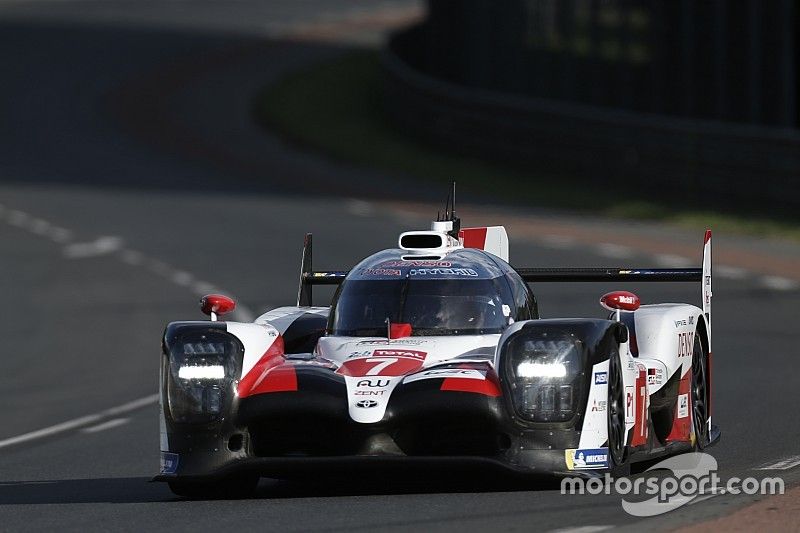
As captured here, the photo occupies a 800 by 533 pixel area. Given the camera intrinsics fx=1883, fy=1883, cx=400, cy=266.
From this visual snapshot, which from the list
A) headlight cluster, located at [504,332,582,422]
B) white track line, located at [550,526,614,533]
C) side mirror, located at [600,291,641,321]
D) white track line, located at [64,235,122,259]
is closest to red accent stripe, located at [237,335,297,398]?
headlight cluster, located at [504,332,582,422]

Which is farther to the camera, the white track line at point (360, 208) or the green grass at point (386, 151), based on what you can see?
the white track line at point (360, 208)

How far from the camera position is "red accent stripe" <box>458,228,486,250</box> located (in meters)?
12.5

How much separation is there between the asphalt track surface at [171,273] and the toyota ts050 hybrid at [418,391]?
0.23 m

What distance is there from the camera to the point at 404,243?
11.2m

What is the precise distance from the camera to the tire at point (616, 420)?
934cm

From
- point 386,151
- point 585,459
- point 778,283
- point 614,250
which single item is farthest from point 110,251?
point 585,459

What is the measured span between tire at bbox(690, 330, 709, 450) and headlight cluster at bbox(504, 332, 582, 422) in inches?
76.7

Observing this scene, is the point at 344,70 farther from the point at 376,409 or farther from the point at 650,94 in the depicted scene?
the point at 376,409

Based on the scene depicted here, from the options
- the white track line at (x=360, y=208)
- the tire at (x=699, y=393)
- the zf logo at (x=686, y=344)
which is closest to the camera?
the zf logo at (x=686, y=344)

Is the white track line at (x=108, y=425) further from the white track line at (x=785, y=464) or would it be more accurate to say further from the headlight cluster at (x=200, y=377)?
the white track line at (x=785, y=464)

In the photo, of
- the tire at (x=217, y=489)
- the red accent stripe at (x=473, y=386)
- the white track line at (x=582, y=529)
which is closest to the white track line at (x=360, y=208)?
the tire at (x=217, y=489)

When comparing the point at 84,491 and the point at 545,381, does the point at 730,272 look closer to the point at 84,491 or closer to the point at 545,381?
the point at 84,491

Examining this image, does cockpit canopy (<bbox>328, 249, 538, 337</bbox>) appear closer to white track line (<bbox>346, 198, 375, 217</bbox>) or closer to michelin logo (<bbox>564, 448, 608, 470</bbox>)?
michelin logo (<bbox>564, 448, 608, 470</bbox>)

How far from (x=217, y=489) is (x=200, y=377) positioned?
2.08 feet
